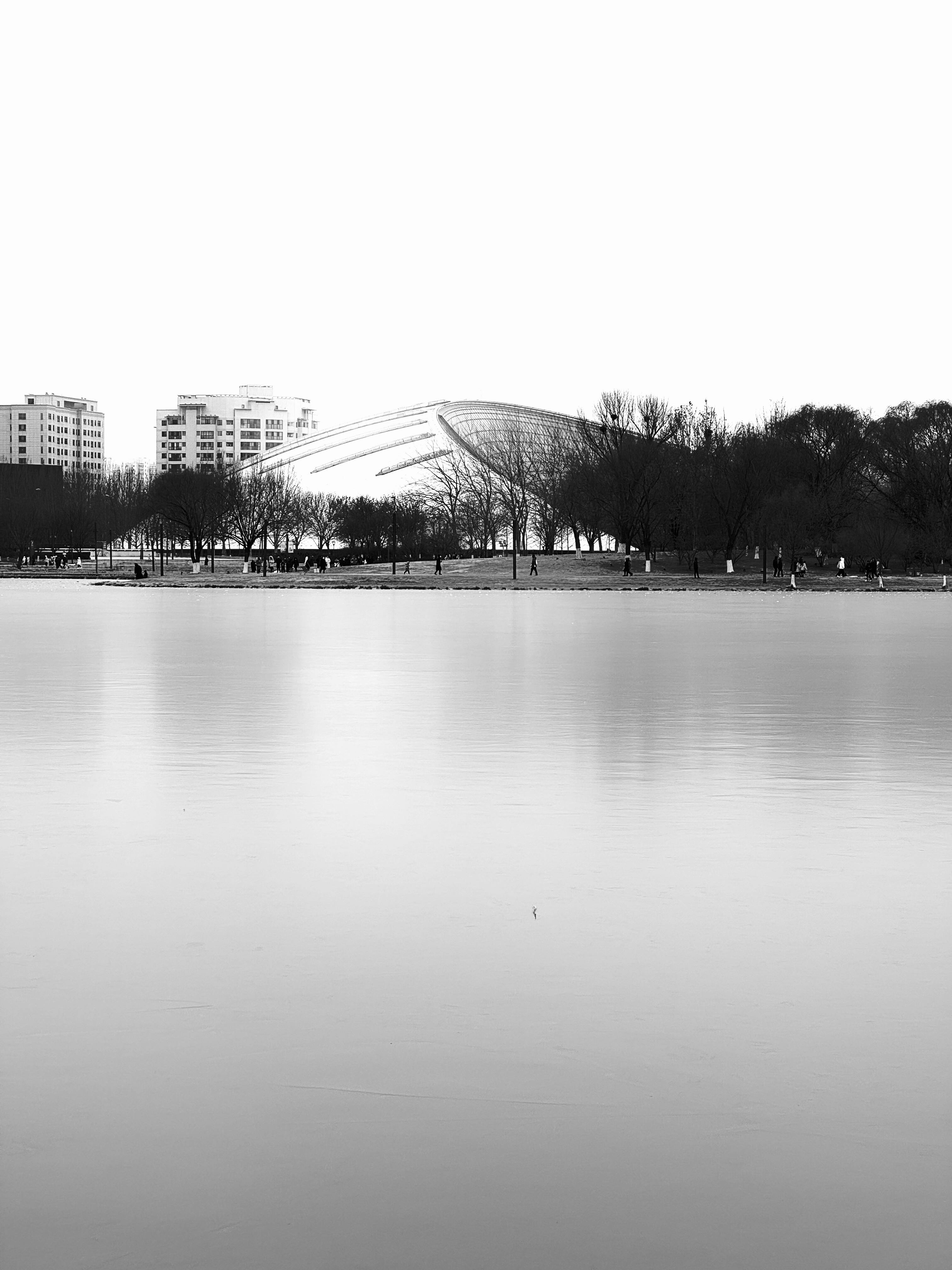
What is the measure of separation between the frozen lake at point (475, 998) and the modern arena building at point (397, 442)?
109190 millimetres

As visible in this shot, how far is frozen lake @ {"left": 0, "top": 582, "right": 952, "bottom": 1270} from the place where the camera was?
9.32 feet

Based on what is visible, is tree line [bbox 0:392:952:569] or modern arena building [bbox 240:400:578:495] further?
modern arena building [bbox 240:400:578:495]

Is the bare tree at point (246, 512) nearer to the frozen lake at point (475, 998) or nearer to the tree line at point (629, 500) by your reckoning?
the tree line at point (629, 500)

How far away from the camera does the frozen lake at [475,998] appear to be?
2.84 m

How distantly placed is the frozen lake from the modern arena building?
109 meters

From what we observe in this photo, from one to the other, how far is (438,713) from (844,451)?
71939 mm

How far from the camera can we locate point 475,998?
13.8ft

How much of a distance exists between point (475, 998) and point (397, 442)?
134393mm

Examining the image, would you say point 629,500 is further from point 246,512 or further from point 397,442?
point 397,442

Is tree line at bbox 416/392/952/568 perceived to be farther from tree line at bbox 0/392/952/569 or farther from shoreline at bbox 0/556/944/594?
shoreline at bbox 0/556/944/594

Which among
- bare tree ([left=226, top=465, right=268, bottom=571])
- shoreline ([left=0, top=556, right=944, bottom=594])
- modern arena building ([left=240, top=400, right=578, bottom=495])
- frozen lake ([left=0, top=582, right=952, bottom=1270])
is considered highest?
modern arena building ([left=240, top=400, right=578, bottom=495])

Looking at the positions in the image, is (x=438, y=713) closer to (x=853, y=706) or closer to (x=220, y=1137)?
(x=853, y=706)

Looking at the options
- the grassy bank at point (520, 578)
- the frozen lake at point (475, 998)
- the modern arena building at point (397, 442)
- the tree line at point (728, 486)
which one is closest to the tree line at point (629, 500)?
the tree line at point (728, 486)

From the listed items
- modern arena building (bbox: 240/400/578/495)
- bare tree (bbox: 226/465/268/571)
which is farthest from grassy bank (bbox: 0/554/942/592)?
modern arena building (bbox: 240/400/578/495)
